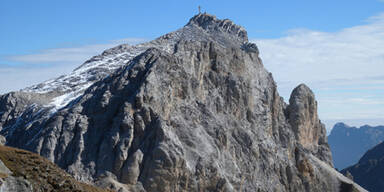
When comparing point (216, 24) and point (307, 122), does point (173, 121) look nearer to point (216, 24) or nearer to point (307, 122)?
Answer: point (216, 24)

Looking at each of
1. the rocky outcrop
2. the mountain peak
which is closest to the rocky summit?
the mountain peak

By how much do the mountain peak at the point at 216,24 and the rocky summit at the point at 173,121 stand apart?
26cm

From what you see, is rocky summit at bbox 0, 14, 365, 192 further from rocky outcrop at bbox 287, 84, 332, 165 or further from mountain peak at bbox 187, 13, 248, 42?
rocky outcrop at bbox 287, 84, 332, 165

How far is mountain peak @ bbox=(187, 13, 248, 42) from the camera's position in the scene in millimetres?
113375

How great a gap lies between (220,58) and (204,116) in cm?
1373

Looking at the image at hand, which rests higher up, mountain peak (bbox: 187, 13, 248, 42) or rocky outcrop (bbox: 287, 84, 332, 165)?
mountain peak (bbox: 187, 13, 248, 42)

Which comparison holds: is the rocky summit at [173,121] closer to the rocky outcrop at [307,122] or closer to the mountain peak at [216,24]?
the mountain peak at [216,24]

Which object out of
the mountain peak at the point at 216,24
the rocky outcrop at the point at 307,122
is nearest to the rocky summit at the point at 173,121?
the mountain peak at the point at 216,24

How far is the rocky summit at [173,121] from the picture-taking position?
77.8 meters

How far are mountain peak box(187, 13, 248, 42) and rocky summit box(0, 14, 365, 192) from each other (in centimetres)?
26

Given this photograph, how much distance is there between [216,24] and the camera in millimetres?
114125

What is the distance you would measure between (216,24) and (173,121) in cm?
3457

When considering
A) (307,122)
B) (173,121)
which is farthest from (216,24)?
(173,121)

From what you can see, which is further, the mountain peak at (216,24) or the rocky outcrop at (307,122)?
the rocky outcrop at (307,122)
